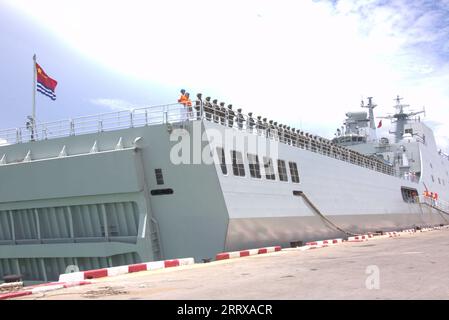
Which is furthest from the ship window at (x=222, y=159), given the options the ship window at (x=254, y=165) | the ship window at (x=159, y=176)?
the ship window at (x=159, y=176)

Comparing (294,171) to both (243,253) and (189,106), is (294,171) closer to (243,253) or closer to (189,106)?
(243,253)

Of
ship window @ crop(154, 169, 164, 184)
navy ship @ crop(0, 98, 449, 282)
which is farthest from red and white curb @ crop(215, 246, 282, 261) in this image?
ship window @ crop(154, 169, 164, 184)

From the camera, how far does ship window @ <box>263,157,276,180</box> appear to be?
20.1 m

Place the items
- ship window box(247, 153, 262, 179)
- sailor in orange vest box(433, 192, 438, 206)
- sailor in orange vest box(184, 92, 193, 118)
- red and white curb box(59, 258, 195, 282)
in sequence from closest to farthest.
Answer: red and white curb box(59, 258, 195, 282), sailor in orange vest box(184, 92, 193, 118), ship window box(247, 153, 262, 179), sailor in orange vest box(433, 192, 438, 206)

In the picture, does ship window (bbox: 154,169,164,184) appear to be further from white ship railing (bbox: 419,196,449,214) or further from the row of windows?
white ship railing (bbox: 419,196,449,214)

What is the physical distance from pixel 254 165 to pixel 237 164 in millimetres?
1478

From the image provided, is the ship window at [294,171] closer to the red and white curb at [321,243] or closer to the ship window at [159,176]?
the red and white curb at [321,243]

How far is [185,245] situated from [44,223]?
582 centimetres

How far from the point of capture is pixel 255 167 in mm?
19328

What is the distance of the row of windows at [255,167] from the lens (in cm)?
1717

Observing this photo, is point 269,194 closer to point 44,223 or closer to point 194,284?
point 44,223

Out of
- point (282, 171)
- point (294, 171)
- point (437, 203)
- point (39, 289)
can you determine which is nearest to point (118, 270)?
point (39, 289)

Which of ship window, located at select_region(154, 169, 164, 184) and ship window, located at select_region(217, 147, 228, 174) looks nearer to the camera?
ship window, located at select_region(217, 147, 228, 174)
